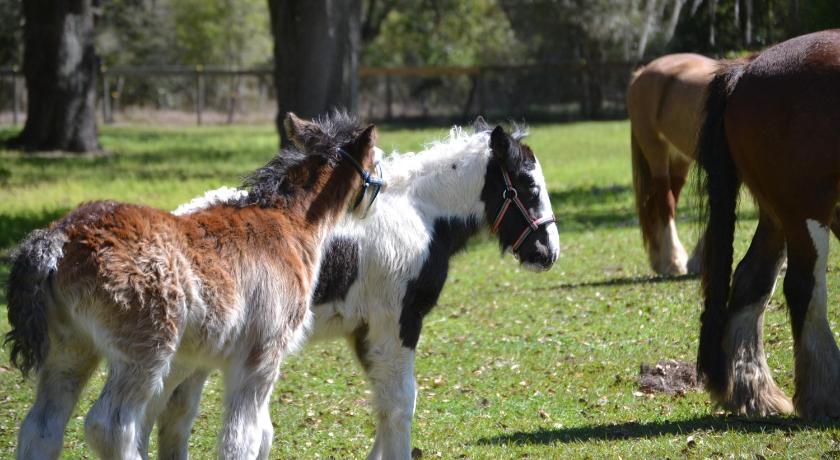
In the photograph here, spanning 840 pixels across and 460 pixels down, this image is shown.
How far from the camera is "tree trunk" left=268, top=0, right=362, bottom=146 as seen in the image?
1847 centimetres

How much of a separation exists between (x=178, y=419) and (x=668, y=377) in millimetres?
3905

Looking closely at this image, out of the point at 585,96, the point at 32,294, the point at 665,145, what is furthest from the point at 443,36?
the point at 32,294

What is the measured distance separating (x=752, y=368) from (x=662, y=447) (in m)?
1.09

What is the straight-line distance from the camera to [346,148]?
20.8 ft

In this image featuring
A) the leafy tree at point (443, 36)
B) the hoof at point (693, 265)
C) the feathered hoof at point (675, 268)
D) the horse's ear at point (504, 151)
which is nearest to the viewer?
the horse's ear at point (504, 151)

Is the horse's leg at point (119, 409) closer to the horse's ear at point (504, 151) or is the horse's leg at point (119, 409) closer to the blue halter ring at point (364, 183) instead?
the blue halter ring at point (364, 183)

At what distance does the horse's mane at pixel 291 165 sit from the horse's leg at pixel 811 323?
2.95 metres

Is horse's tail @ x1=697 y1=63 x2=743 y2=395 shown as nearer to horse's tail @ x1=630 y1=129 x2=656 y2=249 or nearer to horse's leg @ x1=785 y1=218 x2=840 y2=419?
horse's leg @ x1=785 y1=218 x2=840 y2=419

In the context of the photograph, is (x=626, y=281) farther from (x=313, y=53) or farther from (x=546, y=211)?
(x=313, y=53)

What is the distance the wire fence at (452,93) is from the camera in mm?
44531

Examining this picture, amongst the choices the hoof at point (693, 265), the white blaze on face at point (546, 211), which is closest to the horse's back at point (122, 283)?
the white blaze on face at point (546, 211)

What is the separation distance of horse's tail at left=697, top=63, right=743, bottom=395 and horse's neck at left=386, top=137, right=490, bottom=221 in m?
1.77

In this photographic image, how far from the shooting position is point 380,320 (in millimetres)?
6480

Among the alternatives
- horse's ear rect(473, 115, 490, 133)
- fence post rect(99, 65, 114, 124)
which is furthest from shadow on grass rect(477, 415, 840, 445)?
fence post rect(99, 65, 114, 124)
